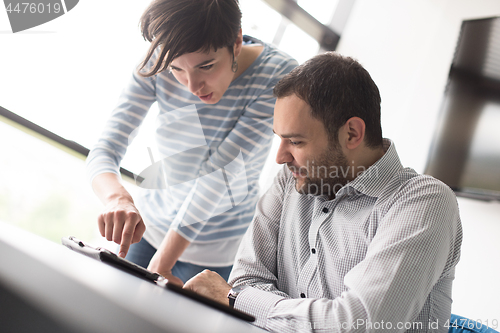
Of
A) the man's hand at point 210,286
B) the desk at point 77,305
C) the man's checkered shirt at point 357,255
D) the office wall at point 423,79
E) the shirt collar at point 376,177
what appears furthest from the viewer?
the office wall at point 423,79

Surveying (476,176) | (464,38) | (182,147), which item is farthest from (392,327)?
(464,38)

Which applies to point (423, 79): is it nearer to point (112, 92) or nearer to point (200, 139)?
point (200, 139)

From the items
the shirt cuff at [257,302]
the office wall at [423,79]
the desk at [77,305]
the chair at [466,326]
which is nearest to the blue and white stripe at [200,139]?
the shirt cuff at [257,302]

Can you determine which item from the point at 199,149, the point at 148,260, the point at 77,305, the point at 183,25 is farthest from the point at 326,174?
the point at 77,305

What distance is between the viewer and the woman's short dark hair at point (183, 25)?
0.93 metres

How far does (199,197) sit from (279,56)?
20.9 inches

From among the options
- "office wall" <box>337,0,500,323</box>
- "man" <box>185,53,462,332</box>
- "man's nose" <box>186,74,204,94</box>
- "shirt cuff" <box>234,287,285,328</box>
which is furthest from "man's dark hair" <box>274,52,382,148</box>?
"office wall" <box>337,0,500,323</box>

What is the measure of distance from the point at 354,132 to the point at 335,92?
0.42ft

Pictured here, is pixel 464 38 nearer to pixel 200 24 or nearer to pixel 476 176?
pixel 476 176

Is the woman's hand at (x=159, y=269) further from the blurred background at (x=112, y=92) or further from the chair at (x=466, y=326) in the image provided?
the chair at (x=466, y=326)

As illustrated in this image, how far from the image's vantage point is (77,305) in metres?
0.19

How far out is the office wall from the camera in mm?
1841

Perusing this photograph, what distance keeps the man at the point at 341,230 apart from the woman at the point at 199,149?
5.1 inches

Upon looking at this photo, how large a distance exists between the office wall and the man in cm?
111
